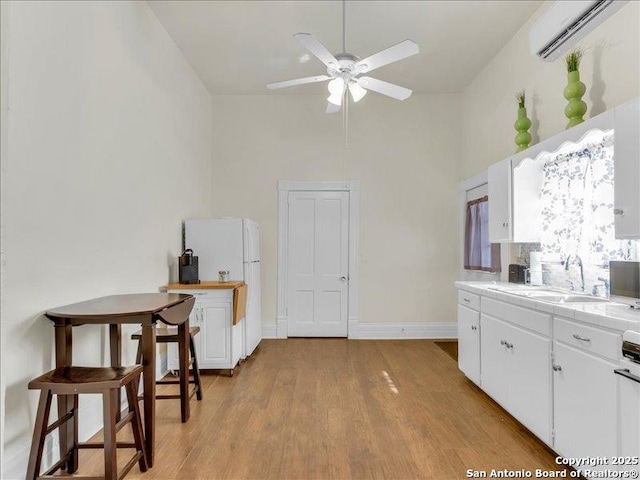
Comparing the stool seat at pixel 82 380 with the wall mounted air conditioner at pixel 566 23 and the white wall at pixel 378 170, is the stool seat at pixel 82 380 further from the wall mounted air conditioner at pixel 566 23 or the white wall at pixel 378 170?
the white wall at pixel 378 170

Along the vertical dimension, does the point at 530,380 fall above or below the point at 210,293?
below

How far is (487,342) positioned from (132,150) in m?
3.23

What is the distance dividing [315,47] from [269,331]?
3.69 metres

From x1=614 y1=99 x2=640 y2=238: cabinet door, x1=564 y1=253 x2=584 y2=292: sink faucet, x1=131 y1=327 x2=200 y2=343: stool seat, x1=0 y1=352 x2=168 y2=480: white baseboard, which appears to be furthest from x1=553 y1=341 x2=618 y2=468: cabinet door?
x1=0 y1=352 x2=168 y2=480: white baseboard

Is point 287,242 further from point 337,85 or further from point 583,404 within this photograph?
point 583,404

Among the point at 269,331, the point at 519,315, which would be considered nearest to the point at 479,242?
the point at 519,315

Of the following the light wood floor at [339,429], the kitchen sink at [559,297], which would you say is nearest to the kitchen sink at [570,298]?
the kitchen sink at [559,297]

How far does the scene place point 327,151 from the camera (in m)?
5.20

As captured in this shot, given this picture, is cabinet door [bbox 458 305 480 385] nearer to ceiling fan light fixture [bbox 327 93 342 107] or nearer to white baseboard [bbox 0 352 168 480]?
ceiling fan light fixture [bbox 327 93 342 107]

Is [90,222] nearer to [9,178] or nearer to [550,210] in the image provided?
[9,178]

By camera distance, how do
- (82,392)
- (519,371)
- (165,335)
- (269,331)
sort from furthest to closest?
(269,331)
(165,335)
(519,371)
(82,392)

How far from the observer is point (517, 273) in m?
3.48

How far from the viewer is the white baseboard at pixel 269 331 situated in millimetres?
5121

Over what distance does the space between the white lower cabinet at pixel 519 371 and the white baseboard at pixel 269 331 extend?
2816 millimetres
